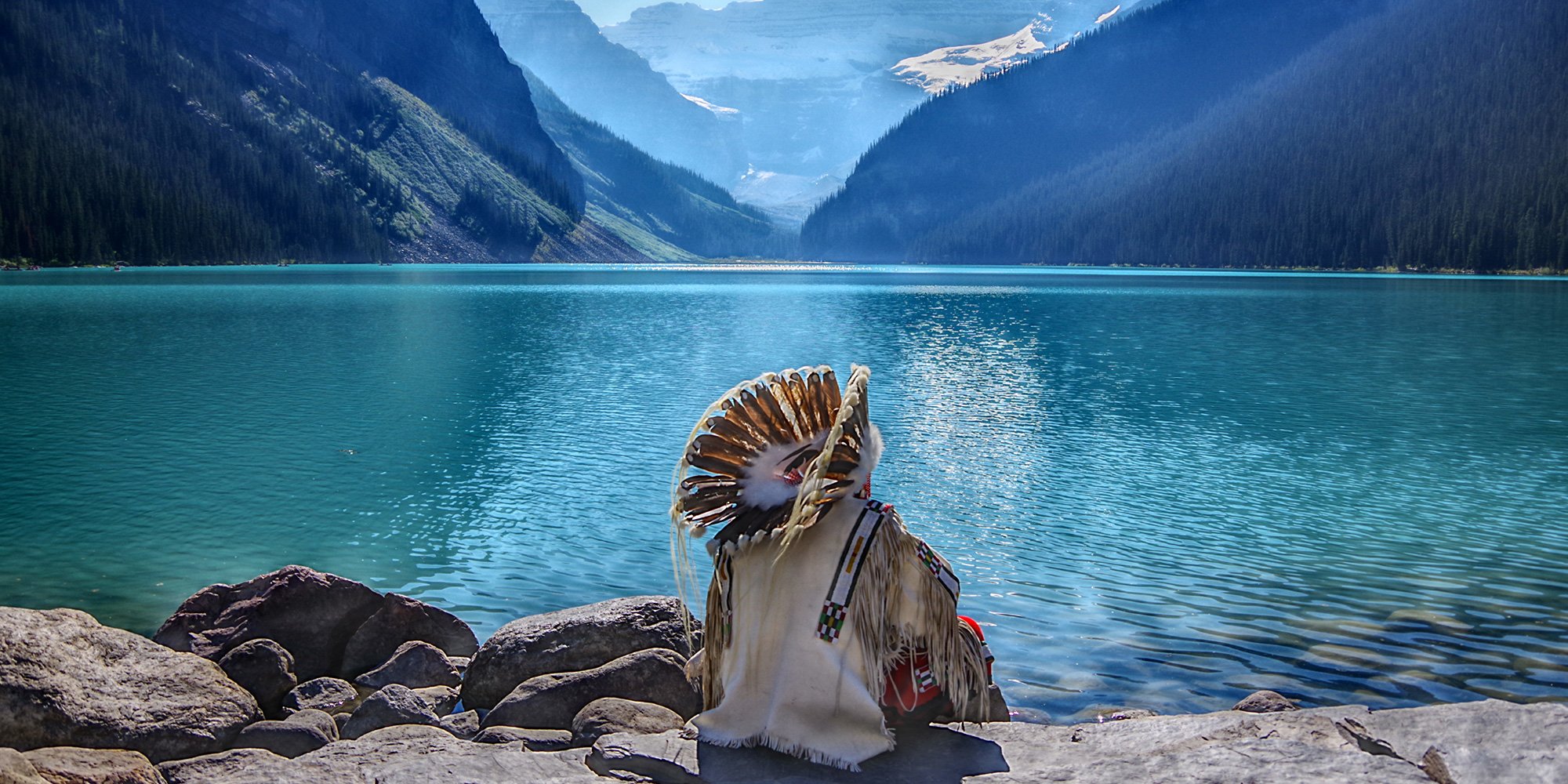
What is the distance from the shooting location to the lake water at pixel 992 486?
10.5 metres

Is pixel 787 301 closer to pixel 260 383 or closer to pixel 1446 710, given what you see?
pixel 260 383

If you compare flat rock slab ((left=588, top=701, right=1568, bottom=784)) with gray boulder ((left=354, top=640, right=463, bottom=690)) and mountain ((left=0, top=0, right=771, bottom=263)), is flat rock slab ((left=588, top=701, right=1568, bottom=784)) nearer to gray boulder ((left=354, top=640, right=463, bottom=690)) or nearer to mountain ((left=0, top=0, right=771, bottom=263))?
gray boulder ((left=354, top=640, right=463, bottom=690))

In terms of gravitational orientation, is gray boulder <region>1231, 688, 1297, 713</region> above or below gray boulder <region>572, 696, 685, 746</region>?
below

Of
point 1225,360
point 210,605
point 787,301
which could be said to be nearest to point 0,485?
point 210,605

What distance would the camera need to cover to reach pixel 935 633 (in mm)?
5344

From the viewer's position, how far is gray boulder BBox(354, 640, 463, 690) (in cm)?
924

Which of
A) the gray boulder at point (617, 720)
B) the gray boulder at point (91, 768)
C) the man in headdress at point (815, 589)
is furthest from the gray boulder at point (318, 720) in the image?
the man in headdress at point (815, 589)

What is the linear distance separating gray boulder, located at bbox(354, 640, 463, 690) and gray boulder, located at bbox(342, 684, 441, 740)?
1.28 metres

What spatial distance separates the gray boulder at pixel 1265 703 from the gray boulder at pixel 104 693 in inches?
264

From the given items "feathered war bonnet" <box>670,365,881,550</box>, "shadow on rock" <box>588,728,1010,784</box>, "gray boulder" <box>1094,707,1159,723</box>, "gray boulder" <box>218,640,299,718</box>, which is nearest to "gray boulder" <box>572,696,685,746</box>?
"shadow on rock" <box>588,728,1010,784</box>

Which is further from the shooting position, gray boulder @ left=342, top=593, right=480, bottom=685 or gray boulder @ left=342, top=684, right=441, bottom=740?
gray boulder @ left=342, top=593, right=480, bottom=685

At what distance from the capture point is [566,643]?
8562 millimetres

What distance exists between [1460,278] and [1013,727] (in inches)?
5975

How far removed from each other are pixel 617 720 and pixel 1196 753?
3464 mm
